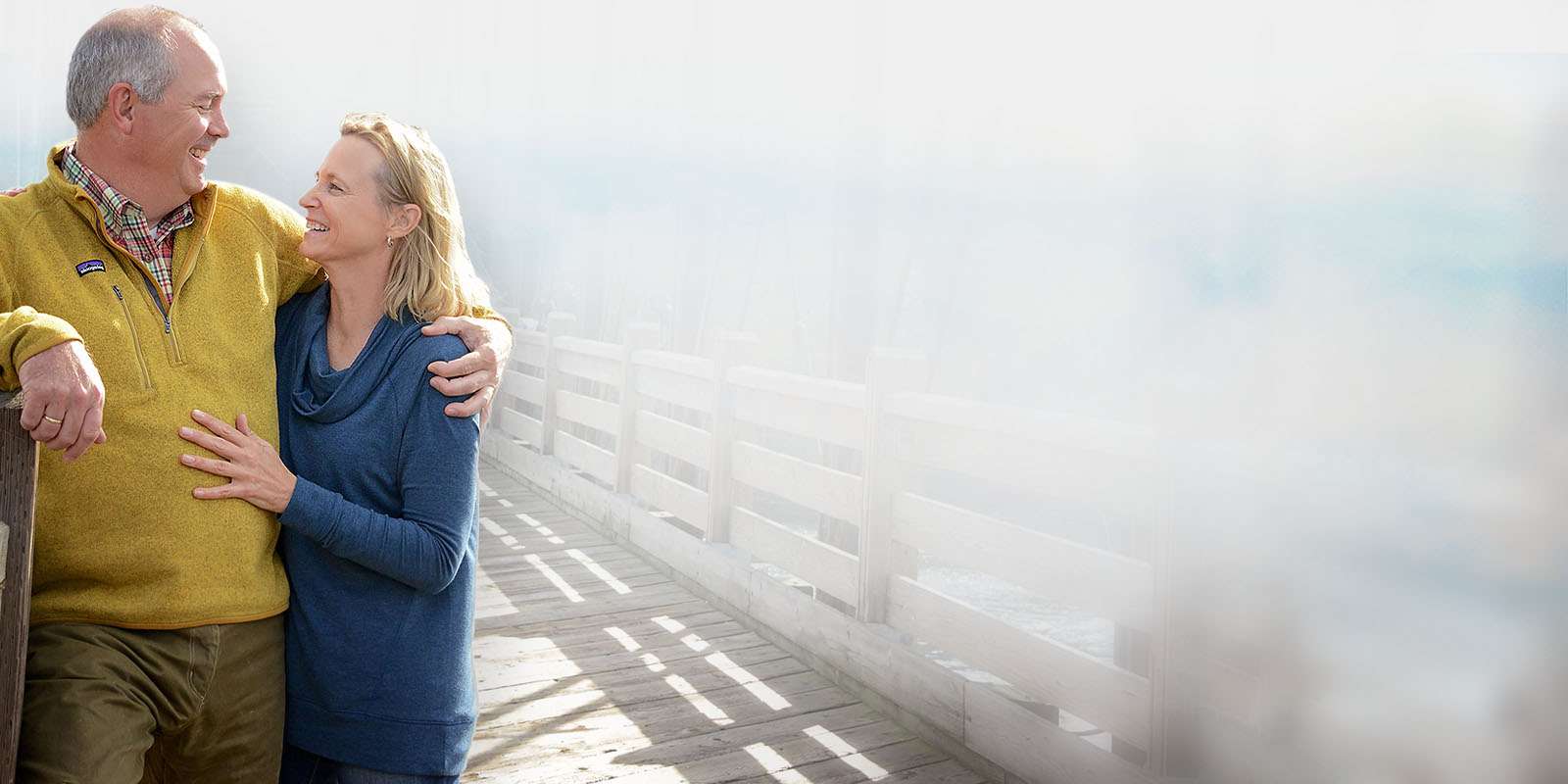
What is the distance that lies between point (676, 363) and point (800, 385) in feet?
4.40

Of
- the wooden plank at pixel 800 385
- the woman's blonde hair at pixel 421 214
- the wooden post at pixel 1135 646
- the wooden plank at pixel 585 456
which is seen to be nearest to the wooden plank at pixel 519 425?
the wooden plank at pixel 585 456

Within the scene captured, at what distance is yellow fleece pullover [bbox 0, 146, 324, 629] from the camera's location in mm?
1254

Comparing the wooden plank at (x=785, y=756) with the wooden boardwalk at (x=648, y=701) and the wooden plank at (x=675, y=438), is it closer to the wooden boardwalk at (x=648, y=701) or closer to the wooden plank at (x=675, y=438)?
the wooden boardwalk at (x=648, y=701)

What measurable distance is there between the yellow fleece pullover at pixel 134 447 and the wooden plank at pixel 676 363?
356 cm

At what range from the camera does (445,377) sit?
55.8 inches

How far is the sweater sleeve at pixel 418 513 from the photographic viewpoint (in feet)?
4.39

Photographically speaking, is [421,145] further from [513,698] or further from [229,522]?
[513,698]

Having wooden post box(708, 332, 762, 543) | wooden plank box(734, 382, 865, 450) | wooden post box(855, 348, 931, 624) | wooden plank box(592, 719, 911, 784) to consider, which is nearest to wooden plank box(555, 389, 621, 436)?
wooden post box(708, 332, 762, 543)

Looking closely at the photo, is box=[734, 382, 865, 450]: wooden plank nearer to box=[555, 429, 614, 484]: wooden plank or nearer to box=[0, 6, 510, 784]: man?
box=[555, 429, 614, 484]: wooden plank

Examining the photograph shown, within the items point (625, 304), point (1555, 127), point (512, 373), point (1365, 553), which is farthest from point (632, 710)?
point (625, 304)

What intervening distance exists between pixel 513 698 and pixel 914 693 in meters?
1.18

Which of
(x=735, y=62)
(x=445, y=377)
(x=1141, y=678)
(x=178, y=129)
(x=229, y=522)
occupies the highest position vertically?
(x=735, y=62)

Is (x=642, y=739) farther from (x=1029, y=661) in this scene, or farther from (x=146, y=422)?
(x=146, y=422)

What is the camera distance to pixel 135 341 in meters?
1.28
